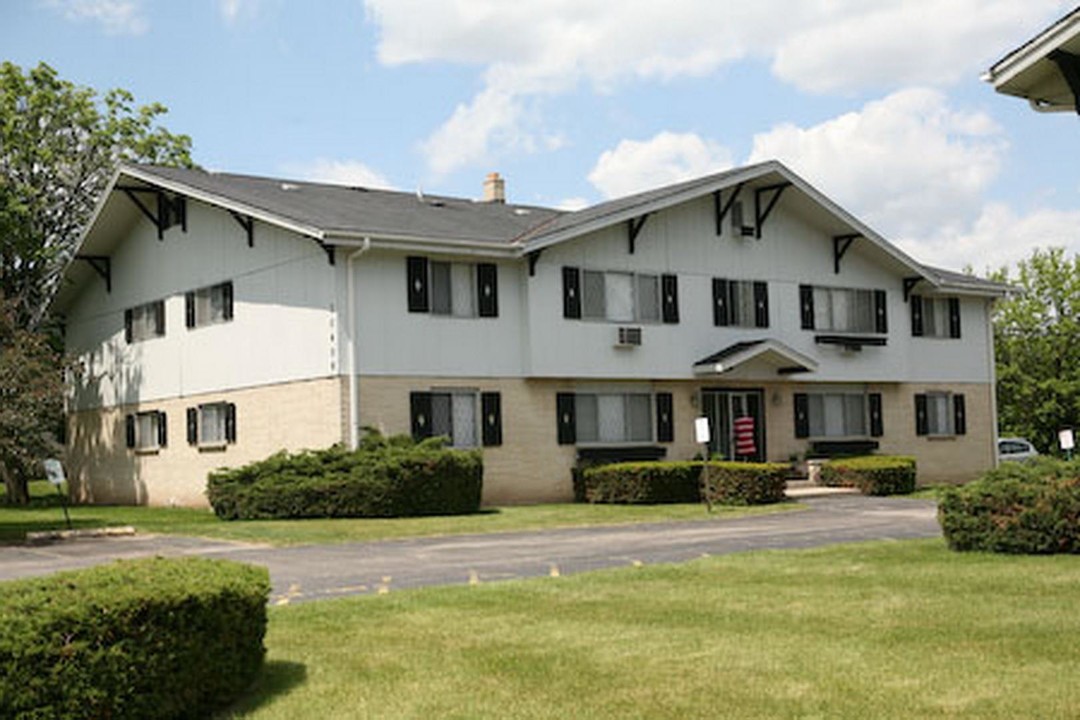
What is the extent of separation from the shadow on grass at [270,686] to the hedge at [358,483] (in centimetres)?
1576

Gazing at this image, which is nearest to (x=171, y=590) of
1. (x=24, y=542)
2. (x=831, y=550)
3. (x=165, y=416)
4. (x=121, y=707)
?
(x=121, y=707)

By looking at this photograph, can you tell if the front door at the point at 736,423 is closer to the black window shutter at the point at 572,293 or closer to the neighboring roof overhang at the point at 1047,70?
the black window shutter at the point at 572,293

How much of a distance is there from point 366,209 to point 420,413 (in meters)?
5.04

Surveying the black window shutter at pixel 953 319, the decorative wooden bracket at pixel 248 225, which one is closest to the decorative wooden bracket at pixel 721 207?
the black window shutter at pixel 953 319

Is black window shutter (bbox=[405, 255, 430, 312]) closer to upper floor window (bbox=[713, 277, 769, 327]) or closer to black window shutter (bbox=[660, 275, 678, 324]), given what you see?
black window shutter (bbox=[660, 275, 678, 324])

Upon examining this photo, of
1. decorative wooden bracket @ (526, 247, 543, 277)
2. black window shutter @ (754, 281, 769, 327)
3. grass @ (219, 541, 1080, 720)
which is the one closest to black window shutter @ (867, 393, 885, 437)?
black window shutter @ (754, 281, 769, 327)

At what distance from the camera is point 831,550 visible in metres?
15.9

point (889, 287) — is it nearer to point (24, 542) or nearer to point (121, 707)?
point (24, 542)

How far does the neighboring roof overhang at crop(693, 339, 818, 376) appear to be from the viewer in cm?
3209

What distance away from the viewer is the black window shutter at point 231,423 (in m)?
30.9

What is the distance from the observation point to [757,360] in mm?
33219

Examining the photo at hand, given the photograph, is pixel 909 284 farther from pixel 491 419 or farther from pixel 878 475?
pixel 491 419

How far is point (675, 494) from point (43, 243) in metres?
19.9

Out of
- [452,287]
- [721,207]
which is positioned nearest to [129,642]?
[452,287]
